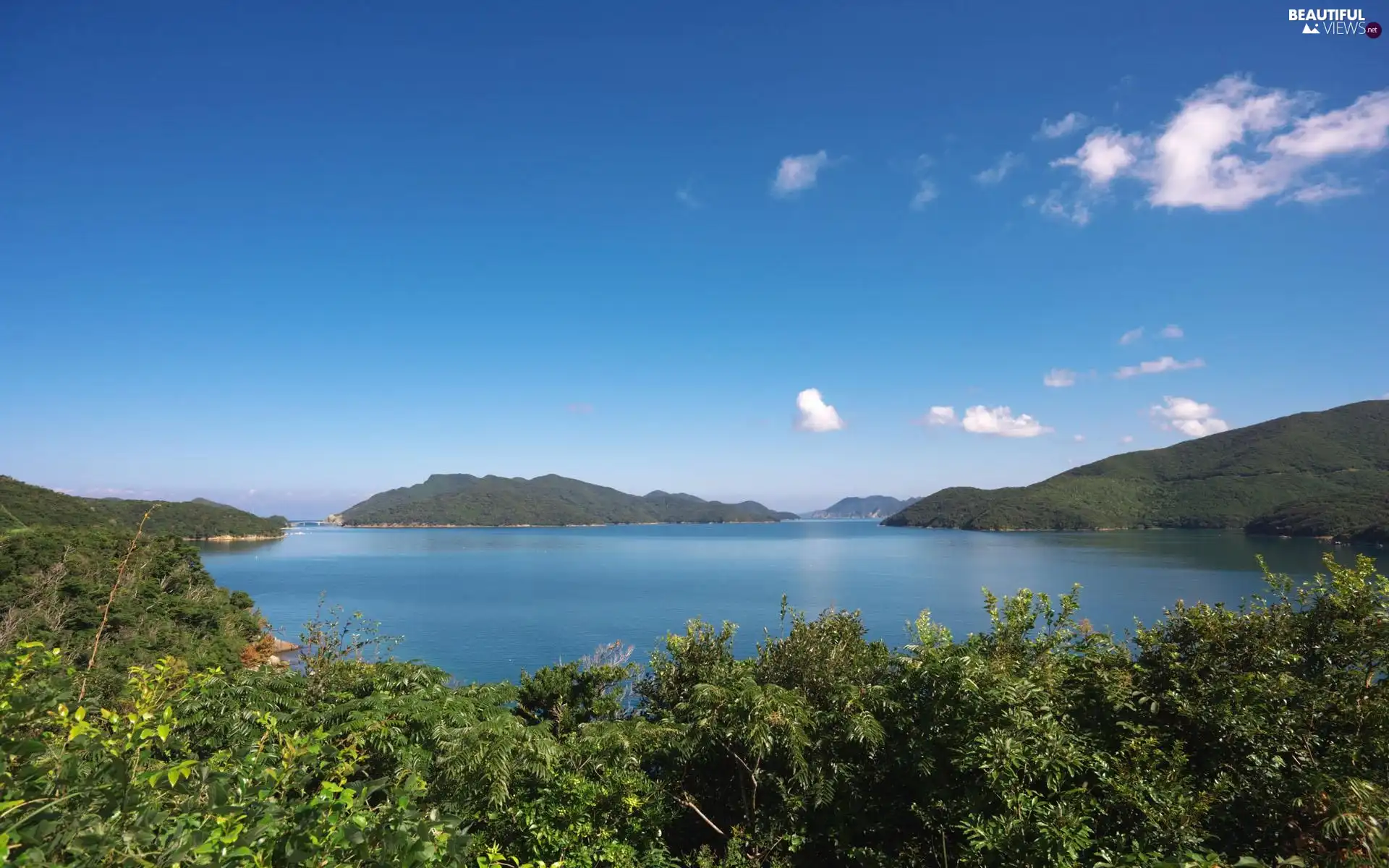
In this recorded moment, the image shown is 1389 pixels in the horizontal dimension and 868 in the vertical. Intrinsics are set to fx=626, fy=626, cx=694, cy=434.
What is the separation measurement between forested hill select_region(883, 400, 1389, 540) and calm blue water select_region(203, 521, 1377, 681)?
49.5 feet

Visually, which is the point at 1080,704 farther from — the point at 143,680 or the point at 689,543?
the point at 689,543

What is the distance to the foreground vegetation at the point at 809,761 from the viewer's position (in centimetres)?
226

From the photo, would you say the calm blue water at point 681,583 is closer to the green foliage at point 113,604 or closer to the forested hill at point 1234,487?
the green foliage at point 113,604

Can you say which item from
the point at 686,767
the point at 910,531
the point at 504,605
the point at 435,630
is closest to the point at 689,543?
the point at 910,531

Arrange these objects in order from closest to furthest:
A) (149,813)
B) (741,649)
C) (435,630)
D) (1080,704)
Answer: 1. (149,813)
2. (1080,704)
3. (741,649)
4. (435,630)

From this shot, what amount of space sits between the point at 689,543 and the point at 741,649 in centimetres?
12201

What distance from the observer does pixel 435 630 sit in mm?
46938

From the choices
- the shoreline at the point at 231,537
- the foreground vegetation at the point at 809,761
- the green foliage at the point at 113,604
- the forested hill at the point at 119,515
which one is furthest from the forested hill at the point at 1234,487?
the shoreline at the point at 231,537

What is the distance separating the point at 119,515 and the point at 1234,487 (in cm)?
22206

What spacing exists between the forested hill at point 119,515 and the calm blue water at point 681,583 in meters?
7.97

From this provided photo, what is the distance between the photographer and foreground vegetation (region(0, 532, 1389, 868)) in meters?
2.26

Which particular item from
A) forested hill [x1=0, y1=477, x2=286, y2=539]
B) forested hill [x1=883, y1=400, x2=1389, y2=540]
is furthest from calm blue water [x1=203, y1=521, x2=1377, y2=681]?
forested hill [x1=883, y1=400, x2=1389, y2=540]

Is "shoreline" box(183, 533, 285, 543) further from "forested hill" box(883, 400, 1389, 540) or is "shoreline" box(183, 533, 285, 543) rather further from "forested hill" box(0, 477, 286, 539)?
"forested hill" box(883, 400, 1389, 540)

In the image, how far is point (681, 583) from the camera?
75188 mm
